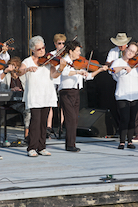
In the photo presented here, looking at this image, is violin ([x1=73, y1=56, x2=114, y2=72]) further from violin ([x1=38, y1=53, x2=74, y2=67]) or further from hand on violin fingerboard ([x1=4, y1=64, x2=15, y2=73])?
hand on violin fingerboard ([x1=4, y1=64, x2=15, y2=73])

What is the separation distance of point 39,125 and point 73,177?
1.31 meters

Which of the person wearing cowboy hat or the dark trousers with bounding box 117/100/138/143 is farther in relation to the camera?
the person wearing cowboy hat

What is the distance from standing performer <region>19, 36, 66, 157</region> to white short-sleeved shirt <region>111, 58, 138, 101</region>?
102 cm

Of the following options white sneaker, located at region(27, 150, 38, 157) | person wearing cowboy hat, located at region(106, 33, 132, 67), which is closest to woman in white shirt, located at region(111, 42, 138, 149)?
person wearing cowboy hat, located at region(106, 33, 132, 67)

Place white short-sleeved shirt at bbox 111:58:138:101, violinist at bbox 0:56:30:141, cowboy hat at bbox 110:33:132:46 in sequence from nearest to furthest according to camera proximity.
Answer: white short-sleeved shirt at bbox 111:58:138:101 → violinist at bbox 0:56:30:141 → cowboy hat at bbox 110:33:132:46

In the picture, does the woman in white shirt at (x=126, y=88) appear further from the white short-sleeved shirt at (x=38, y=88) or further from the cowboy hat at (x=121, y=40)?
the white short-sleeved shirt at (x=38, y=88)

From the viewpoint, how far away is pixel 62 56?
4.96 m

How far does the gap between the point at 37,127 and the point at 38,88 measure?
1.54ft

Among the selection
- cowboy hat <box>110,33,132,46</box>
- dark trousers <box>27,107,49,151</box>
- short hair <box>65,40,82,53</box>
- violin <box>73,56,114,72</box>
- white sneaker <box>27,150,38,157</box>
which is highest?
cowboy hat <box>110,33,132,46</box>

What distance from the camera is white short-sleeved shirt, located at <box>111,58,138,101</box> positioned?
16.5 feet

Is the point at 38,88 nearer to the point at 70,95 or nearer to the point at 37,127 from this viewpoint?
the point at 37,127

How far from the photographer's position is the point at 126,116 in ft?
16.6

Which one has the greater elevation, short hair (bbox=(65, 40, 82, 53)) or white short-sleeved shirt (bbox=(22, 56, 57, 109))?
short hair (bbox=(65, 40, 82, 53))

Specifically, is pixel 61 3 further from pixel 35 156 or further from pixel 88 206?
pixel 88 206
